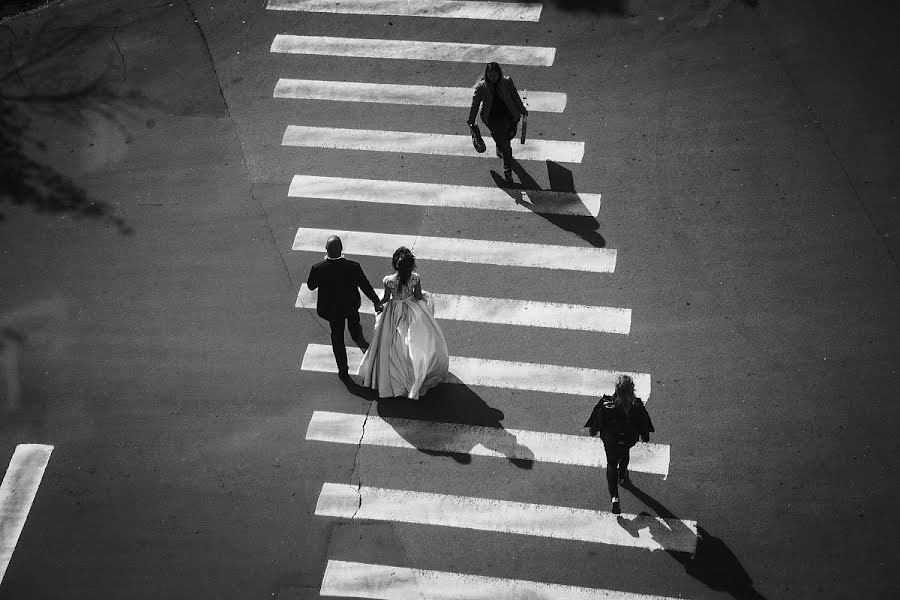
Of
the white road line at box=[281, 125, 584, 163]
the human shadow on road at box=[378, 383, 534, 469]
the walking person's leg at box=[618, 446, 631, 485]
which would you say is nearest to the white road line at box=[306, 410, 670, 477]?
the human shadow on road at box=[378, 383, 534, 469]

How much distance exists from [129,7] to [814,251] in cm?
1082

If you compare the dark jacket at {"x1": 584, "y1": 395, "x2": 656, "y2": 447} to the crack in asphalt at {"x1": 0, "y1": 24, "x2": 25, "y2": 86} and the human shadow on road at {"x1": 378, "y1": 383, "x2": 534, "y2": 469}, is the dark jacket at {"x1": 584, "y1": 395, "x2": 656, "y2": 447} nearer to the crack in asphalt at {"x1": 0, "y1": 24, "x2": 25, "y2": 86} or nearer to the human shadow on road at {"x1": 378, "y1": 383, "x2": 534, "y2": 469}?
the human shadow on road at {"x1": 378, "y1": 383, "x2": 534, "y2": 469}

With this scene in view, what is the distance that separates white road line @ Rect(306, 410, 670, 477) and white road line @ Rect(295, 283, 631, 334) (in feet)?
4.74

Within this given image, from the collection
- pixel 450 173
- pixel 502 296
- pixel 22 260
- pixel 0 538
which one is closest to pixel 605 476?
pixel 502 296

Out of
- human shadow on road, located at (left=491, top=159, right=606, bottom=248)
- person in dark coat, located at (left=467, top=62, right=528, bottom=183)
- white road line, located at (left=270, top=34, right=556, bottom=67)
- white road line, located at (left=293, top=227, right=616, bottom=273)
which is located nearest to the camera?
white road line, located at (left=293, top=227, right=616, bottom=273)

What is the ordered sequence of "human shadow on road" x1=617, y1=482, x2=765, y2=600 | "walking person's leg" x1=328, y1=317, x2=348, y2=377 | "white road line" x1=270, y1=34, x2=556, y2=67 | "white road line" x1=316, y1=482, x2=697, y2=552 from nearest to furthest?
"human shadow on road" x1=617, y1=482, x2=765, y2=600
"white road line" x1=316, y1=482, x2=697, y2=552
"walking person's leg" x1=328, y1=317, x2=348, y2=377
"white road line" x1=270, y1=34, x2=556, y2=67

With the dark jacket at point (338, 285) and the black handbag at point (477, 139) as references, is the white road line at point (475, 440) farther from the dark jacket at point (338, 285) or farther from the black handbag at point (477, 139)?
the black handbag at point (477, 139)

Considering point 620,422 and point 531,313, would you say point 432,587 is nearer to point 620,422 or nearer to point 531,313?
point 620,422

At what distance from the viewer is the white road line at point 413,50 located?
613 inches

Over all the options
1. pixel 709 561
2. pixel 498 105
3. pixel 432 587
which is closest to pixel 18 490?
pixel 432 587

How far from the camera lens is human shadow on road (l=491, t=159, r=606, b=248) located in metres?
13.3

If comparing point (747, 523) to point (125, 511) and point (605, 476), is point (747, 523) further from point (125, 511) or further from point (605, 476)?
point (125, 511)

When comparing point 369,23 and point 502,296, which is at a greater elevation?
point 369,23

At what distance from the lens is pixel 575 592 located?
33.6 ft
